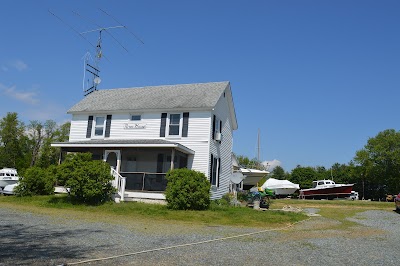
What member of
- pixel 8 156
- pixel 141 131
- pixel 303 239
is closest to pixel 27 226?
pixel 303 239

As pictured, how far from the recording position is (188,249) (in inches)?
324

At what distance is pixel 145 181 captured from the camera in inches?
827

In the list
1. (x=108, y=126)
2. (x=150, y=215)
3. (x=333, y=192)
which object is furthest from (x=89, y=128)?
(x=333, y=192)

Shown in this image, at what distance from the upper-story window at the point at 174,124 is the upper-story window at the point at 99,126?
5.00 m

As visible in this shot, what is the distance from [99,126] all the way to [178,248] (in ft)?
60.5

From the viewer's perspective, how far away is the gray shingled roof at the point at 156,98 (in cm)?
2346

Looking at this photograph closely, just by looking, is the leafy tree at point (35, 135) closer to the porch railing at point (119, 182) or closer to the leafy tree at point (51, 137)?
the leafy tree at point (51, 137)

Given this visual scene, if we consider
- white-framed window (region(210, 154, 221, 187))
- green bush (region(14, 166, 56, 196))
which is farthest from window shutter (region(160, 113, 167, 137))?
green bush (region(14, 166, 56, 196))

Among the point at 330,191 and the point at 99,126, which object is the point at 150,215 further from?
the point at 330,191

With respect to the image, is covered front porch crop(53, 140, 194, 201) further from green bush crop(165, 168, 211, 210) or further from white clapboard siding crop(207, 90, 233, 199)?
white clapboard siding crop(207, 90, 233, 199)

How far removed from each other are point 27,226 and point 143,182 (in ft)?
32.6

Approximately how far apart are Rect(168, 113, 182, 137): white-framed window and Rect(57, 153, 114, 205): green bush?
553 cm

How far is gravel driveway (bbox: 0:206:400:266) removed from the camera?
7031mm

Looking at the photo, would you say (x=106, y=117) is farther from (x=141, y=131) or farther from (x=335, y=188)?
(x=335, y=188)
